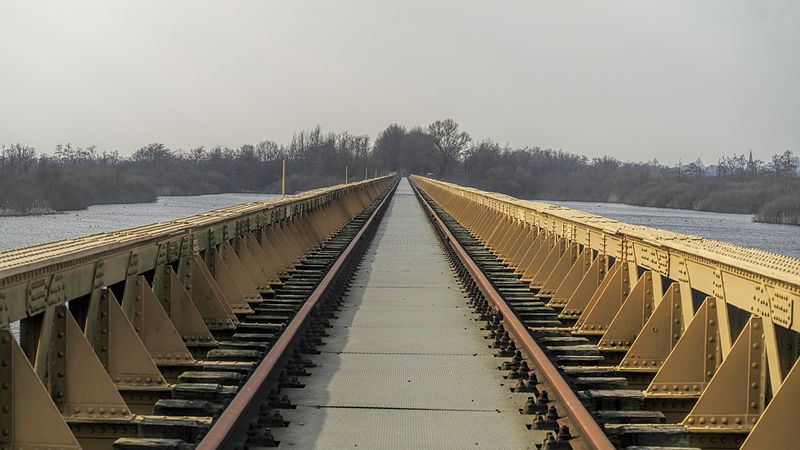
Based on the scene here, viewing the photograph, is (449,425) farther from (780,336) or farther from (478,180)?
(478,180)

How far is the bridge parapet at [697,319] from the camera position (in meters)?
4.90

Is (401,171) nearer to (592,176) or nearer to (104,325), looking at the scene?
(592,176)

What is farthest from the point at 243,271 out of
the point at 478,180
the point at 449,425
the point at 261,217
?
the point at 478,180

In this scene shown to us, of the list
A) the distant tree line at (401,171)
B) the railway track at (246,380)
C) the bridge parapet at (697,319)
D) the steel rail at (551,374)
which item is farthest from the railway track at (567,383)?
the distant tree line at (401,171)

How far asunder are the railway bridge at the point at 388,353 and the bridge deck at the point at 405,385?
1.0 inches

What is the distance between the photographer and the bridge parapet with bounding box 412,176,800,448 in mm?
4898

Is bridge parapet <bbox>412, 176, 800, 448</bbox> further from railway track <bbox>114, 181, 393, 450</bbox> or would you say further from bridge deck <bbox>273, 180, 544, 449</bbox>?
railway track <bbox>114, 181, 393, 450</bbox>

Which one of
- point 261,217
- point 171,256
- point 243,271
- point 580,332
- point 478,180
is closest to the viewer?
point 171,256

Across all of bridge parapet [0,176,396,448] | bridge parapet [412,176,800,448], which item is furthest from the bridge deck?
bridge parapet [412,176,800,448]

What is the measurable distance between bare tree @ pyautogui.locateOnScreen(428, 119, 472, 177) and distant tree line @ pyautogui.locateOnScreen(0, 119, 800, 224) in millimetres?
206

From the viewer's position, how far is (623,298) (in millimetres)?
8578

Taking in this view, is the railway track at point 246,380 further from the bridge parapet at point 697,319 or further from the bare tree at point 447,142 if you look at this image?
the bare tree at point 447,142

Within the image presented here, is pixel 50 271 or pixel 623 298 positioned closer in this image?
pixel 50 271

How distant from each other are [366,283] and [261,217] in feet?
6.95
